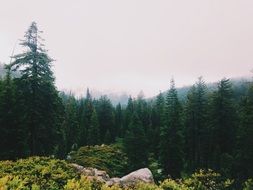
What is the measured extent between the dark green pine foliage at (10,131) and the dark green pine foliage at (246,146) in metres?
21.3

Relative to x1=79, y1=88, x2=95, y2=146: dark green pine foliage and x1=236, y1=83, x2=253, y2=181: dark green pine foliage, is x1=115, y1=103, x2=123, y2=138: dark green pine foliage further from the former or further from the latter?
x1=236, y1=83, x2=253, y2=181: dark green pine foliage

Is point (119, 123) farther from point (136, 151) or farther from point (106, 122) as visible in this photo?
point (136, 151)

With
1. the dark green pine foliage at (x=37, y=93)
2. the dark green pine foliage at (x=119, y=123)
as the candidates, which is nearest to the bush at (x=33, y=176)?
the dark green pine foliage at (x=37, y=93)

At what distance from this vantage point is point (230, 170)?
3634 cm

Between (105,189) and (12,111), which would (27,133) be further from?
(105,189)

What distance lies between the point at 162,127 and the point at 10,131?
72.8ft

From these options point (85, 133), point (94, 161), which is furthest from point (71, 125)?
point (94, 161)

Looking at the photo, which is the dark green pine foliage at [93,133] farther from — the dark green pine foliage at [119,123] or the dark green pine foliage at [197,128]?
the dark green pine foliage at [197,128]

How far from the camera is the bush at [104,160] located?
48444 mm

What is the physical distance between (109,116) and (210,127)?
5027 cm

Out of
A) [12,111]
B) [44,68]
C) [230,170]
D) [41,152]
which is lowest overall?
[230,170]

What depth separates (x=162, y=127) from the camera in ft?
157

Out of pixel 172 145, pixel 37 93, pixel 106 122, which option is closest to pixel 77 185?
pixel 37 93

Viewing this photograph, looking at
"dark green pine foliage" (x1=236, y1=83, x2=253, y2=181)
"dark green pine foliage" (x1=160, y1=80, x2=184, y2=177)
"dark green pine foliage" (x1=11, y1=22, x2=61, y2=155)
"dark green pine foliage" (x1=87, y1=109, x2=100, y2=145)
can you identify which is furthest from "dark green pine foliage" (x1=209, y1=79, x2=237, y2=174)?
"dark green pine foliage" (x1=87, y1=109, x2=100, y2=145)
